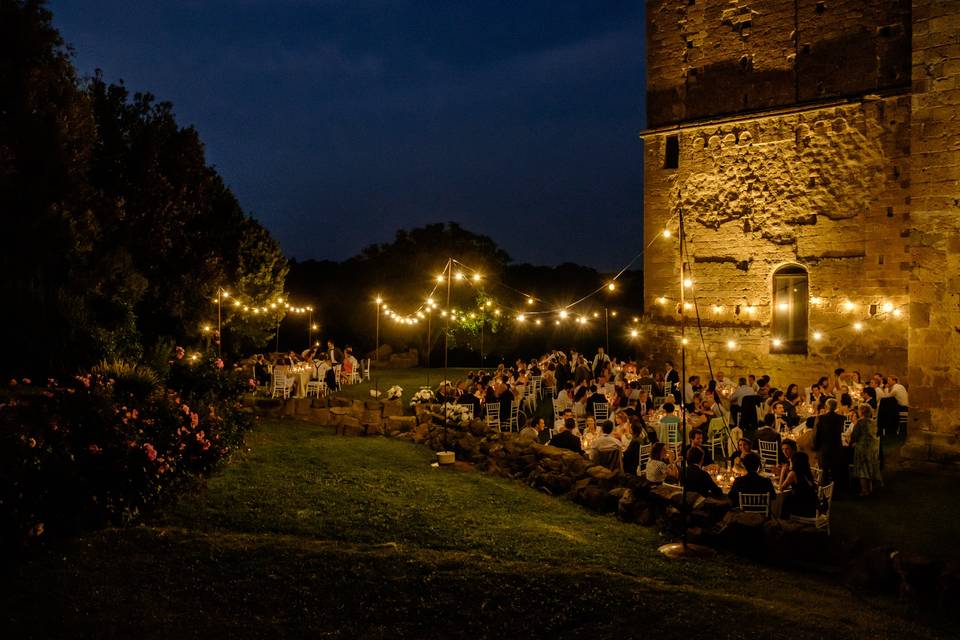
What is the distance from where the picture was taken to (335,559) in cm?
571

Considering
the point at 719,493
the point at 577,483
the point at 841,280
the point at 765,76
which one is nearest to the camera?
the point at 719,493

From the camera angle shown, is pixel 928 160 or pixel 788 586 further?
A: pixel 928 160

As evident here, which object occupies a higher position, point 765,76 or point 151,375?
point 765,76

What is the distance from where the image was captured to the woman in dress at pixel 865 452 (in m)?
8.53

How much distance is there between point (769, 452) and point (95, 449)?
300 inches

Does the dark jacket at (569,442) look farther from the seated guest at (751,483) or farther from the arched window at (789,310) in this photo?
the arched window at (789,310)

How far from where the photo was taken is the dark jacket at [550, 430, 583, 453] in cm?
978

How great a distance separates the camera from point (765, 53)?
1575 cm

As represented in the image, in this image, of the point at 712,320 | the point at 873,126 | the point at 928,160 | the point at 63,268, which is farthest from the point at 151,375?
the point at 873,126

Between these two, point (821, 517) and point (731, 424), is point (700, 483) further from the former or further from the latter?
point (731, 424)

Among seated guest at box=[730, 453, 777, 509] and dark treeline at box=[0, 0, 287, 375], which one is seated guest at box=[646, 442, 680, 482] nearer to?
seated guest at box=[730, 453, 777, 509]

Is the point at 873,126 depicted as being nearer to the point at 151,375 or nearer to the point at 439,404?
the point at 439,404

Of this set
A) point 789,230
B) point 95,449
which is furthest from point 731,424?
point 95,449

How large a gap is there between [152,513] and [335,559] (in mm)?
2334
